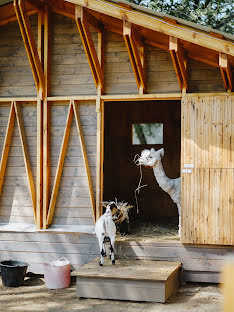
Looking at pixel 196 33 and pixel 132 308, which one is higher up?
pixel 196 33

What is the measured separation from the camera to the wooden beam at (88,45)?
656cm

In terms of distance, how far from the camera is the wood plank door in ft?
21.4

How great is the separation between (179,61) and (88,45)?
1.46 metres

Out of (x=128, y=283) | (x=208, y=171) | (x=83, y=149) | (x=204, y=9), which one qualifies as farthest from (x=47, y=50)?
(x=204, y=9)

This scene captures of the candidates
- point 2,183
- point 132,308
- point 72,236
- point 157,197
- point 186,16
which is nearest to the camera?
point 132,308

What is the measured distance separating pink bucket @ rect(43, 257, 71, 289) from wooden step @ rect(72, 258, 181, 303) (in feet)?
1.96

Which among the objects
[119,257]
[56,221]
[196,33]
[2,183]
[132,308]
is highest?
[196,33]

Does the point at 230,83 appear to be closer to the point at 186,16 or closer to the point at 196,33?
the point at 196,33

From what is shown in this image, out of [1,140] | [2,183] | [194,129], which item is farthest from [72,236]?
[194,129]

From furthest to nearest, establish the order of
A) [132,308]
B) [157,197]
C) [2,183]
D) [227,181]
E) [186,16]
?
[186,16]
[157,197]
[2,183]
[227,181]
[132,308]

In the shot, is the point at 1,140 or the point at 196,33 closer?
the point at 196,33

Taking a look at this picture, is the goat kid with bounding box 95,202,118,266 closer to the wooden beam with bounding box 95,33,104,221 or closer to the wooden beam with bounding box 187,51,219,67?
the wooden beam with bounding box 95,33,104,221

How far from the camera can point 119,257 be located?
6910 mm

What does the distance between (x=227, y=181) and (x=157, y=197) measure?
376 cm
